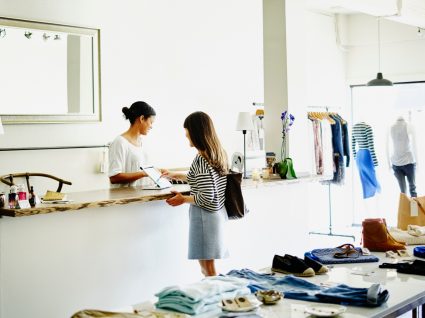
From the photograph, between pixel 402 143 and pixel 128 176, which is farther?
pixel 402 143

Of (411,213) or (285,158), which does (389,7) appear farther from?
(411,213)

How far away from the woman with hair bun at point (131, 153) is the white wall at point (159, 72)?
115 cm

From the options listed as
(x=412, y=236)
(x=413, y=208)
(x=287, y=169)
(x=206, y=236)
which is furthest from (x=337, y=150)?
(x=412, y=236)

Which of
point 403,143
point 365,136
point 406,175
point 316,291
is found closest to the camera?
point 316,291

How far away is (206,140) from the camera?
14.6ft

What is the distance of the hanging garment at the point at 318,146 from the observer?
351 inches

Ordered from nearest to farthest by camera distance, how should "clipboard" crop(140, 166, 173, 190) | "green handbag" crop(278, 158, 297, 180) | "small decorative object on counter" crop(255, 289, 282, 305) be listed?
1. "small decorative object on counter" crop(255, 289, 282, 305)
2. "clipboard" crop(140, 166, 173, 190)
3. "green handbag" crop(278, 158, 297, 180)

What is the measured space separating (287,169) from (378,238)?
2113mm

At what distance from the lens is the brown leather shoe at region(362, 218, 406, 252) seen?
12.8ft

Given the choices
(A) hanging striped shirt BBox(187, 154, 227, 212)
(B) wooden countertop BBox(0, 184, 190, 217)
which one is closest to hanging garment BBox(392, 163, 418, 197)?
(B) wooden countertop BBox(0, 184, 190, 217)

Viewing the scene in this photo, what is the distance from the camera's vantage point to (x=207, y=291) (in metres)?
2.81

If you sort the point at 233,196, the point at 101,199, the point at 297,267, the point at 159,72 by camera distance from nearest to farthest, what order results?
the point at 297,267
the point at 101,199
the point at 233,196
the point at 159,72

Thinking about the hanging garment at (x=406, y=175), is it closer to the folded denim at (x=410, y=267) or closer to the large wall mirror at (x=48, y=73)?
the large wall mirror at (x=48, y=73)

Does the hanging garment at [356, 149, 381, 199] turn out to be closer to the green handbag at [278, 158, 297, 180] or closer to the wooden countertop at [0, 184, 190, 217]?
the green handbag at [278, 158, 297, 180]
